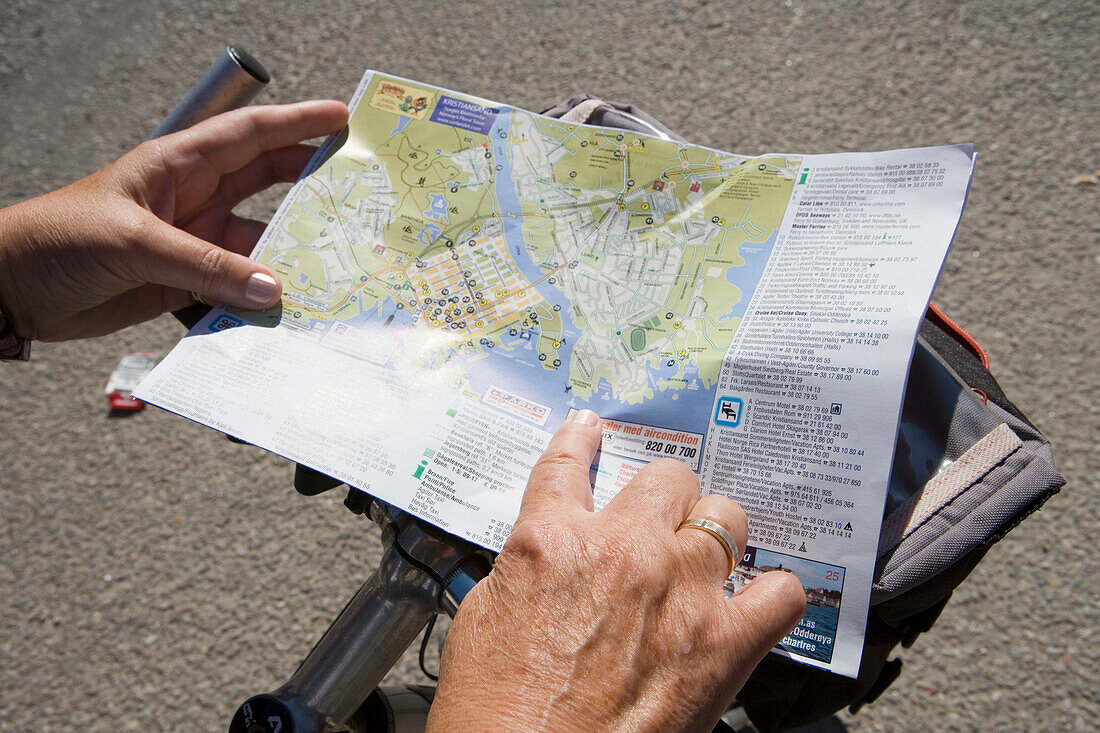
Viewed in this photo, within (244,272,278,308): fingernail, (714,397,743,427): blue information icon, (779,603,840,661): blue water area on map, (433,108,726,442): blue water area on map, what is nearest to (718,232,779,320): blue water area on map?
(433,108,726,442): blue water area on map

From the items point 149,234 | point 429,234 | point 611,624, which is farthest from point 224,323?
point 611,624

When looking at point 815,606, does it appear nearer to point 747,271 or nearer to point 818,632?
point 818,632

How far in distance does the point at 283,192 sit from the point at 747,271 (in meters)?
1.85

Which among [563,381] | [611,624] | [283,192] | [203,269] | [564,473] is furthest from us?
[283,192]

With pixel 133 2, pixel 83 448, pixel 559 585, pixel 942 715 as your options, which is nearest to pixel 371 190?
pixel 559 585

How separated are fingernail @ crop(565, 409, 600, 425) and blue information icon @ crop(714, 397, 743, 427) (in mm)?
146

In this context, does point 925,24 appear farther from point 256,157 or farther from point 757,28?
point 256,157

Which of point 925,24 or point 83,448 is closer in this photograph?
point 83,448

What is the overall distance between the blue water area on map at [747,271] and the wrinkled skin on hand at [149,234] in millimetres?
641

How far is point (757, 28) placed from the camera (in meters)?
2.38

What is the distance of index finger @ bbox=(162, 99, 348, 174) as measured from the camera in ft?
3.67

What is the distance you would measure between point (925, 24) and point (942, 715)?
209cm

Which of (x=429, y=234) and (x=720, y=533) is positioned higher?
(x=429, y=234)

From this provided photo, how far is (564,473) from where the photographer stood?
2.50 ft
